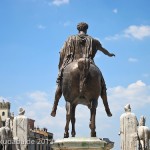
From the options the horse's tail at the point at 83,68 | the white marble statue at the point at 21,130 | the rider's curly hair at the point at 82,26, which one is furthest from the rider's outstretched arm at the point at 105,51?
the white marble statue at the point at 21,130

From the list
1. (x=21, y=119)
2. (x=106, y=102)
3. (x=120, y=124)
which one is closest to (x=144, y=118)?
(x=120, y=124)

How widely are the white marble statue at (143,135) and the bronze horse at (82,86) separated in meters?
12.0

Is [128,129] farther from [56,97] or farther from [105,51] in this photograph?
[56,97]

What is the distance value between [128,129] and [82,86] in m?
12.5

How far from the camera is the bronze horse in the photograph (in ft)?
30.2

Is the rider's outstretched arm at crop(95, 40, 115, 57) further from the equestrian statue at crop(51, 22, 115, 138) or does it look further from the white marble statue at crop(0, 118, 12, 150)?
the white marble statue at crop(0, 118, 12, 150)

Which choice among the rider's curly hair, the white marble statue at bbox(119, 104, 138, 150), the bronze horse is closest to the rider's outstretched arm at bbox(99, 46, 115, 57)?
the rider's curly hair

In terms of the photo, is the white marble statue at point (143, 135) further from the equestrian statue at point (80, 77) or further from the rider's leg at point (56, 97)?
the rider's leg at point (56, 97)

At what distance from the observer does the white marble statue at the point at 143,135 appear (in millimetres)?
21078

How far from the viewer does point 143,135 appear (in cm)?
2105

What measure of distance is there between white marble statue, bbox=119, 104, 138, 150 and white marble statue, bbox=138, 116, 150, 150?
0.24 meters

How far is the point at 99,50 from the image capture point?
10180 mm

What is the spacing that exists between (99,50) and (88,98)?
1.28 metres

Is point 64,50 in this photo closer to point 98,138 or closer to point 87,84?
point 87,84
